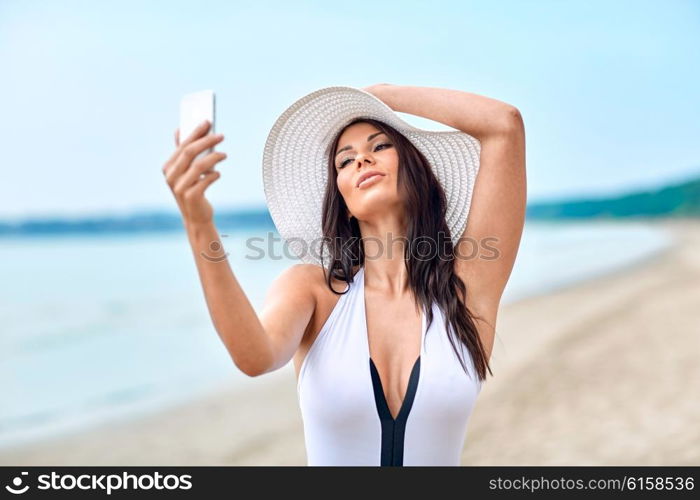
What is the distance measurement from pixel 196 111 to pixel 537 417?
6128 millimetres

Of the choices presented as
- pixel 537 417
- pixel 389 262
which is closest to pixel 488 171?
pixel 389 262

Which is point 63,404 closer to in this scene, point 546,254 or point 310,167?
point 310,167

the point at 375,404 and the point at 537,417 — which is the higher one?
the point at 375,404

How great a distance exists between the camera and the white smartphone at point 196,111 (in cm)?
154

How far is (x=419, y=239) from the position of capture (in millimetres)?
2234

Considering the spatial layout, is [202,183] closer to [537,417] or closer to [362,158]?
[362,158]

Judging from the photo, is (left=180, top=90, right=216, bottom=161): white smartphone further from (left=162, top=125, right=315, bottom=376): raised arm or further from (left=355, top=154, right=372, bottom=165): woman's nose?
(left=355, top=154, right=372, bottom=165): woman's nose

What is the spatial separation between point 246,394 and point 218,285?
6777 mm

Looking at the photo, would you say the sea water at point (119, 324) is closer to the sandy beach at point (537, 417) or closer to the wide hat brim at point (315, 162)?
the wide hat brim at point (315, 162)

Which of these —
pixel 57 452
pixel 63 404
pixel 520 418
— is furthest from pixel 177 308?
pixel 520 418

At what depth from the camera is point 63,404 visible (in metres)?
8.38

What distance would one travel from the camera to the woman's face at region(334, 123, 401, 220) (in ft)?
7.06

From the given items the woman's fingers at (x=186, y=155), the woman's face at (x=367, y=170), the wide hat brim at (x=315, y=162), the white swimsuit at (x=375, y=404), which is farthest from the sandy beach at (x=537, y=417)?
the woman's fingers at (x=186, y=155)

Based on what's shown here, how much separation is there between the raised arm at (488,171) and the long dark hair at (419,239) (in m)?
0.07
